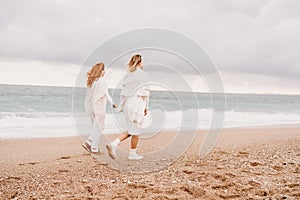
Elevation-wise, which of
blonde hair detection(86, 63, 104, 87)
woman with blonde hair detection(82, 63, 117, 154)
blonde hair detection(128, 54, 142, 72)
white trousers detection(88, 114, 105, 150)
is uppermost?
blonde hair detection(128, 54, 142, 72)

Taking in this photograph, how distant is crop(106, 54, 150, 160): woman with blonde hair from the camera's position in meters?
5.65

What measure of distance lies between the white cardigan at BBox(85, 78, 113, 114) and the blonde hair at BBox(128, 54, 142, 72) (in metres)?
0.70

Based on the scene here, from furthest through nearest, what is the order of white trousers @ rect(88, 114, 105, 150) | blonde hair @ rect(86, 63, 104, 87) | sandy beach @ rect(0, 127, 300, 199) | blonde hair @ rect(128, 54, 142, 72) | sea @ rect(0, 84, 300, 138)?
sea @ rect(0, 84, 300, 138) → white trousers @ rect(88, 114, 105, 150) → blonde hair @ rect(86, 63, 104, 87) → blonde hair @ rect(128, 54, 142, 72) → sandy beach @ rect(0, 127, 300, 199)

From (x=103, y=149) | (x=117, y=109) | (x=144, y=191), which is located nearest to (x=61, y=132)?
(x=103, y=149)

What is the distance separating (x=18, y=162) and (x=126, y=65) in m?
2.71

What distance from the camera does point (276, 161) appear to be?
5.54 meters

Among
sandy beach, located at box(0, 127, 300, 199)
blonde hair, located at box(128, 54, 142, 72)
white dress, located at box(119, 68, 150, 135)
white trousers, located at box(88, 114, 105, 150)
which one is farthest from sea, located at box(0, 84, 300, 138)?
sandy beach, located at box(0, 127, 300, 199)

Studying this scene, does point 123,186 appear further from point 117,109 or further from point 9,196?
point 117,109

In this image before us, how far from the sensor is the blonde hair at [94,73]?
5.94 m

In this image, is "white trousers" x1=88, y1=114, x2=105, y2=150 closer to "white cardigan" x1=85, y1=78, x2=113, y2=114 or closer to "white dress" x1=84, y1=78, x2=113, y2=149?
"white dress" x1=84, y1=78, x2=113, y2=149

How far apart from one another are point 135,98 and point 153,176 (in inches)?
65.8

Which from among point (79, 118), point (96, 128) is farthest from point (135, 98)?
point (79, 118)

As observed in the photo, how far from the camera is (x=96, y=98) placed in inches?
235

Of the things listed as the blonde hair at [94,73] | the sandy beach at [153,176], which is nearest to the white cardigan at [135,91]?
the blonde hair at [94,73]
